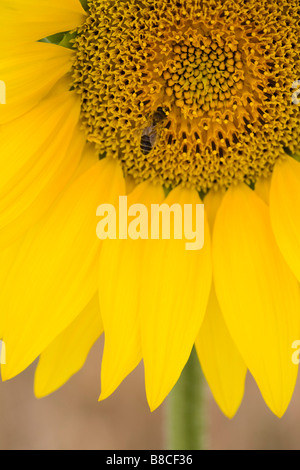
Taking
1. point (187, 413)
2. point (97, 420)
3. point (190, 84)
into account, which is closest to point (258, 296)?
point (187, 413)

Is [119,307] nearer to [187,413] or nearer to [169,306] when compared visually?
[169,306]

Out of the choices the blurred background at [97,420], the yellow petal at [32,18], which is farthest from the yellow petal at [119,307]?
the blurred background at [97,420]

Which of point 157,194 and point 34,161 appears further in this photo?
point 157,194

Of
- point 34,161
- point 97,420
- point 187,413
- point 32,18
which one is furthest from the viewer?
point 97,420

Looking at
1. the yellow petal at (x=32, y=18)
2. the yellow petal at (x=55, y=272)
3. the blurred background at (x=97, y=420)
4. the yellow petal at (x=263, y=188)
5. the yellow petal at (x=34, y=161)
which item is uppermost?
the yellow petal at (x=32, y=18)

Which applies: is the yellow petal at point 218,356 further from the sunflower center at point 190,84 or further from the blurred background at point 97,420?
the blurred background at point 97,420

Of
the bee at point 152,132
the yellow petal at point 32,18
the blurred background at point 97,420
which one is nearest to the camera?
the yellow petal at point 32,18
